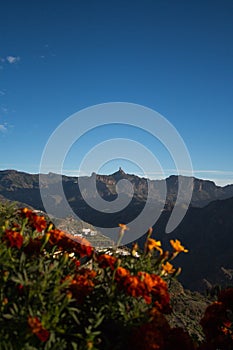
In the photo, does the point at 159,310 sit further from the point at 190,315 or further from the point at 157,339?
the point at 190,315

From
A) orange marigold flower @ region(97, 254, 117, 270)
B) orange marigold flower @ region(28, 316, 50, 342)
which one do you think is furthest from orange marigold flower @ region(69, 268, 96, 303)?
orange marigold flower @ region(28, 316, 50, 342)

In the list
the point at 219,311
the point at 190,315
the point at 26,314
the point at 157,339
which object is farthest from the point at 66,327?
the point at 190,315

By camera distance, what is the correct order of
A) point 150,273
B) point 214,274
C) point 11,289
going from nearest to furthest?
point 11,289
point 150,273
point 214,274

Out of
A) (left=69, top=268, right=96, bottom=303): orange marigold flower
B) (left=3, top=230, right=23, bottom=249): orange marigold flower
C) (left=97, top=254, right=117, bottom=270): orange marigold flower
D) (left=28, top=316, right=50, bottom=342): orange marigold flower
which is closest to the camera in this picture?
(left=28, top=316, right=50, bottom=342): orange marigold flower

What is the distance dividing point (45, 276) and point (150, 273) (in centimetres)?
105

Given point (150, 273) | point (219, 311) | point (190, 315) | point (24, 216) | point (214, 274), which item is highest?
point (24, 216)

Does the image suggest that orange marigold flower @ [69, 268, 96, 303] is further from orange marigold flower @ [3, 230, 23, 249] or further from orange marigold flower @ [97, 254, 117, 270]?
orange marigold flower @ [3, 230, 23, 249]

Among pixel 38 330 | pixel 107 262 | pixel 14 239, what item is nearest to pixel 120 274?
pixel 107 262

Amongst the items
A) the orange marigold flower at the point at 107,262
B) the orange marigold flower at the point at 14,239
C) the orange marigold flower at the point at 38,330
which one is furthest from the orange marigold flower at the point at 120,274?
the orange marigold flower at the point at 14,239

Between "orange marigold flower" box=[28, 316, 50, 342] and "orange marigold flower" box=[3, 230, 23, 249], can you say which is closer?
"orange marigold flower" box=[28, 316, 50, 342]

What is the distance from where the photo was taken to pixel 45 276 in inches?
96.4

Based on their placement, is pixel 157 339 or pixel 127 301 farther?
pixel 127 301

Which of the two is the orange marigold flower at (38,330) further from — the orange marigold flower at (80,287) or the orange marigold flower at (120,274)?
the orange marigold flower at (120,274)

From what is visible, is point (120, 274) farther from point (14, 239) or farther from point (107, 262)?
point (14, 239)
